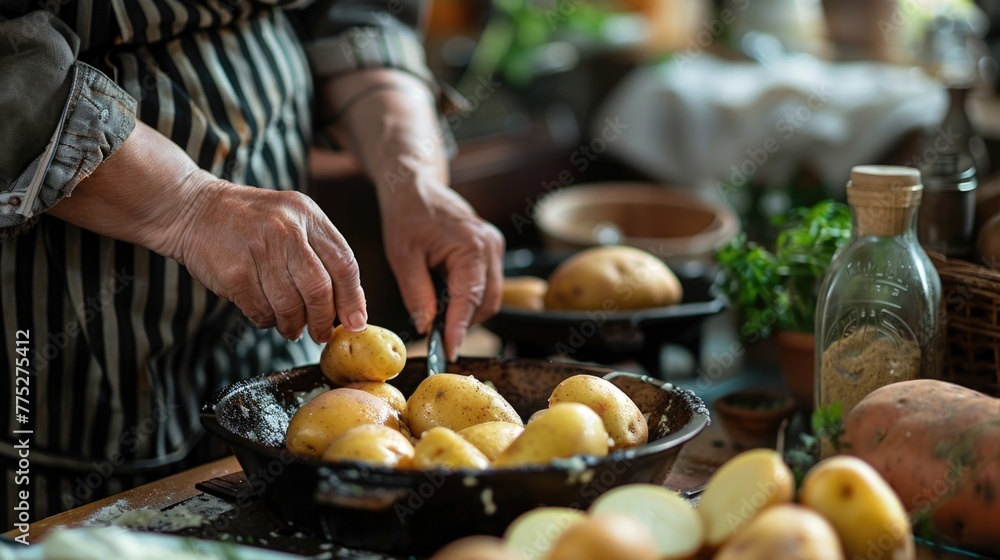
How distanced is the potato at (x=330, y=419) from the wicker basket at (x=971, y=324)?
0.66 m

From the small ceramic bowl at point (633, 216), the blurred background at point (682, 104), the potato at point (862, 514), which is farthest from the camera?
the blurred background at point (682, 104)

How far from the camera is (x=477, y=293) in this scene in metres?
1.33

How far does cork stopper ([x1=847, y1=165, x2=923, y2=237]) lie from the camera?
103 cm

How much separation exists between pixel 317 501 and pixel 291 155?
0.73 meters

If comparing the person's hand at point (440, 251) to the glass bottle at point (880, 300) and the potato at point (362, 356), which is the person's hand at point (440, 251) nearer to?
the potato at point (362, 356)

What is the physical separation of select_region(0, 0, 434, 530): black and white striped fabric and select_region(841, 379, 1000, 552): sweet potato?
85 centimetres

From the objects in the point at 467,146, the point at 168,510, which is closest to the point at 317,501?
the point at 168,510

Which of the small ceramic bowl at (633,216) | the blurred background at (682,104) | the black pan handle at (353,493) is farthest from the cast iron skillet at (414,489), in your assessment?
the blurred background at (682,104)

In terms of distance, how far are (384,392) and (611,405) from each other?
0.25m

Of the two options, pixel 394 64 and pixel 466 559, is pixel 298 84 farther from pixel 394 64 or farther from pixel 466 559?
pixel 466 559

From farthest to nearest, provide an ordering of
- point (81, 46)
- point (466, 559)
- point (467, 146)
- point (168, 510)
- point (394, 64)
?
point (467, 146), point (394, 64), point (81, 46), point (168, 510), point (466, 559)

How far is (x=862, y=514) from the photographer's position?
0.75m

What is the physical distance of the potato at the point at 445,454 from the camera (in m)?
0.83

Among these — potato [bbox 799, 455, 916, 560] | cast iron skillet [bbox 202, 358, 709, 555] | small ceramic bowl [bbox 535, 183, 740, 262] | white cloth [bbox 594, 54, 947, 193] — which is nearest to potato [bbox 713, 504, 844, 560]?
potato [bbox 799, 455, 916, 560]
